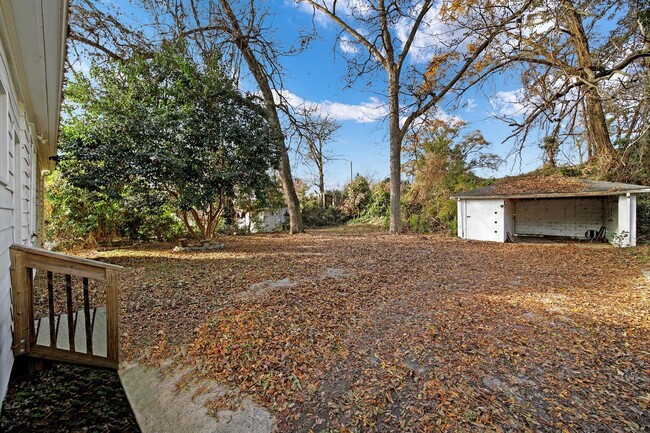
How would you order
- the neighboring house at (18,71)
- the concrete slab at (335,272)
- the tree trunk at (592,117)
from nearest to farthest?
the neighboring house at (18,71) → the concrete slab at (335,272) → the tree trunk at (592,117)

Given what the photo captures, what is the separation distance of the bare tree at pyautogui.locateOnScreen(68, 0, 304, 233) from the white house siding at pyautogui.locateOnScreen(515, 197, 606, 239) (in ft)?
35.8

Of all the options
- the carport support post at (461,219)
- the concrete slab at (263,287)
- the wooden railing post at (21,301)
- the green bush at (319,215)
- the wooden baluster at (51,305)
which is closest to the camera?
the wooden railing post at (21,301)

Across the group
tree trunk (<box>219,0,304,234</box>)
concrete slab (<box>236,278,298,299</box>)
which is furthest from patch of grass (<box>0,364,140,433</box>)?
tree trunk (<box>219,0,304,234</box>)

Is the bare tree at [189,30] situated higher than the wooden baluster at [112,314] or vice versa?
the bare tree at [189,30]

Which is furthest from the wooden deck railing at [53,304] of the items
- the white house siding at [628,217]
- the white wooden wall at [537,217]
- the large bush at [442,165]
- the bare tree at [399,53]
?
the large bush at [442,165]

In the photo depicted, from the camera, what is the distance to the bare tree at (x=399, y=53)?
10.2 meters

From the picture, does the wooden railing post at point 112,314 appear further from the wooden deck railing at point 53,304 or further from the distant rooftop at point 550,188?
the distant rooftop at point 550,188

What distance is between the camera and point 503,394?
2.12 m

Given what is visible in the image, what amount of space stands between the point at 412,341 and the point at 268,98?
11.7 m

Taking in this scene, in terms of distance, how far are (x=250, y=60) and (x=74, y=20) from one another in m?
4.79

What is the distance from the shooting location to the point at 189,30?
22.4 ft

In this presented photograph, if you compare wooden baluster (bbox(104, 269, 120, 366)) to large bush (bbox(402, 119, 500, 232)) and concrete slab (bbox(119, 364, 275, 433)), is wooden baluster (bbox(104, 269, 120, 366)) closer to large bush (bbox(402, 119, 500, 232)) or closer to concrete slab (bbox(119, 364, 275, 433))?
concrete slab (bbox(119, 364, 275, 433))

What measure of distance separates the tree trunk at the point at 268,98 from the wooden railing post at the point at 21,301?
724 cm

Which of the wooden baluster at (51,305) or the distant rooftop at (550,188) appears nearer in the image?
the wooden baluster at (51,305)
